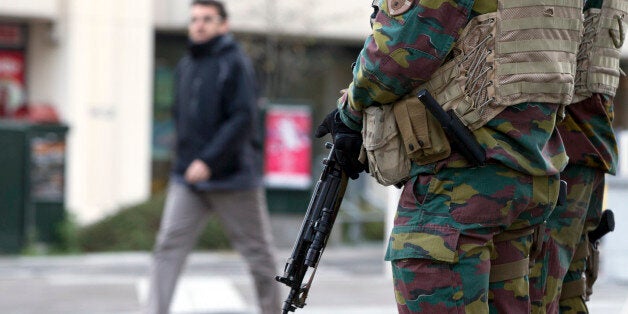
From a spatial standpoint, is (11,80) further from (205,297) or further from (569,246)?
(569,246)

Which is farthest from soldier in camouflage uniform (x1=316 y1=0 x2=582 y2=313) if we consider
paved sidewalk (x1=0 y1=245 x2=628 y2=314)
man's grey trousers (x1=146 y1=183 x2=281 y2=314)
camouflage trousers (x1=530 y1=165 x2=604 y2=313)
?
paved sidewalk (x1=0 y1=245 x2=628 y2=314)

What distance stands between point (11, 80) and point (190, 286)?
29.6ft

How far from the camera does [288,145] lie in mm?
13070

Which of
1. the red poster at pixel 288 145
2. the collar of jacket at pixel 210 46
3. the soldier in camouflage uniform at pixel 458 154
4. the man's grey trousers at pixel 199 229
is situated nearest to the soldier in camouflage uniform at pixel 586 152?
the soldier in camouflage uniform at pixel 458 154

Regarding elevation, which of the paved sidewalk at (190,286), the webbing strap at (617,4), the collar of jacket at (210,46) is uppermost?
the webbing strap at (617,4)

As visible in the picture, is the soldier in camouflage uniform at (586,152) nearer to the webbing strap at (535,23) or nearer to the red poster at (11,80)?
the webbing strap at (535,23)

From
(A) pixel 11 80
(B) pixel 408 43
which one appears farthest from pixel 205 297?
(A) pixel 11 80

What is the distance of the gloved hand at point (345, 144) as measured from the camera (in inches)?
132

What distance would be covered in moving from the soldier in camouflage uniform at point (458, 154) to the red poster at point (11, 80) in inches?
536

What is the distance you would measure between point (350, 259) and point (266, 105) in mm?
2377

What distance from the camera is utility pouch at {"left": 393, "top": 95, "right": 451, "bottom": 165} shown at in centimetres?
313

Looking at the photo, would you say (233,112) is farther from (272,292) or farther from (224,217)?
(272,292)

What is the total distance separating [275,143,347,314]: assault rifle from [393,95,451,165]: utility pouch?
1.03ft

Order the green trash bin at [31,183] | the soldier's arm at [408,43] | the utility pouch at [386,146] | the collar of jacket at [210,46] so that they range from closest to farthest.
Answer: the soldier's arm at [408,43], the utility pouch at [386,146], the collar of jacket at [210,46], the green trash bin at [31,183]
